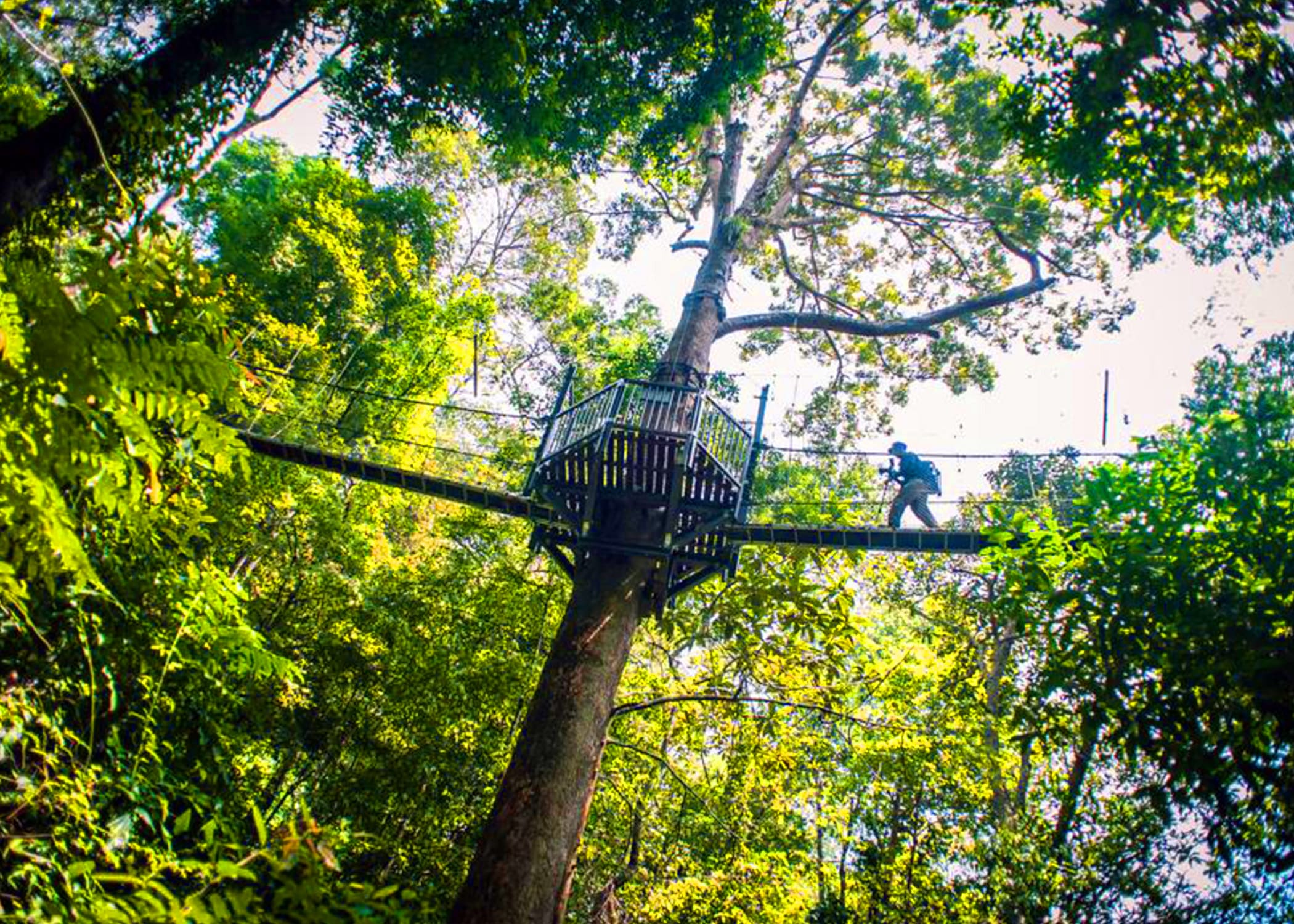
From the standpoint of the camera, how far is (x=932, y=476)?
8367 mm

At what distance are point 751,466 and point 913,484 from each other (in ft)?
11.2

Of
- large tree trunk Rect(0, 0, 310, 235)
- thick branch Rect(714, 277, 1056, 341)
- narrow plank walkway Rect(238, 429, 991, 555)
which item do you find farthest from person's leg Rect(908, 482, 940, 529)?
large tree trunk Rect(0, 0, 310, 235)

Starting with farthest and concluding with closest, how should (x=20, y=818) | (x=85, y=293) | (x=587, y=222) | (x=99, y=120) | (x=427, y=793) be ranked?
(x=587, y=222) < (x=427, y=793) < (x=99, y=120) < (x=20, y=818) < (x=85, y=293)

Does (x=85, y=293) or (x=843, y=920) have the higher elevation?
(x=85, y=293)

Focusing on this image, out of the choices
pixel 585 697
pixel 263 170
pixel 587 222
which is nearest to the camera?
pixel 585 697

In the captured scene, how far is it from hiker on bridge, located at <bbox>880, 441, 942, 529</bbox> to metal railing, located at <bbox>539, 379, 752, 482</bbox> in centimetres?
311

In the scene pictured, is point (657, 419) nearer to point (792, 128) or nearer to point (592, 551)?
point (592, 551)

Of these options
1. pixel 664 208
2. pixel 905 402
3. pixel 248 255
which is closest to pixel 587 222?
pixel 664 208

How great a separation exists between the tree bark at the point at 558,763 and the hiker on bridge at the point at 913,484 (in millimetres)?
4156

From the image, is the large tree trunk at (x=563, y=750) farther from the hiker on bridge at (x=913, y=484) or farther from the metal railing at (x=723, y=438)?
the hiker on bridge at (x=913, y=484)

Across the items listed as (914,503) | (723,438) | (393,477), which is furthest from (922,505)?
(393,477)

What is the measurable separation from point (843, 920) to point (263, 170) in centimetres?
2404

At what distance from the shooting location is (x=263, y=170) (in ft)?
66.4

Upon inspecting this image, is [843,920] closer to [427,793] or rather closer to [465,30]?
[427,793]
